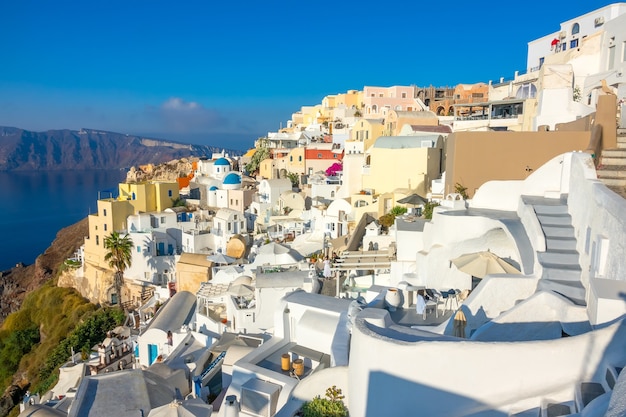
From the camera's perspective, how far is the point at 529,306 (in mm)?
7090

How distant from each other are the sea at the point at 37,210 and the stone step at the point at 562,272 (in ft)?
123

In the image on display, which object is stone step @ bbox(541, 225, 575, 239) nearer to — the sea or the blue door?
the blue door

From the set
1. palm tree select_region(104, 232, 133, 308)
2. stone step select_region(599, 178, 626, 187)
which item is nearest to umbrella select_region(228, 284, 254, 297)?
stone step select_region(599, 178, 626, 187)

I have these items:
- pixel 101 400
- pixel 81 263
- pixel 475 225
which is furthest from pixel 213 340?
Result: pixel 81 263

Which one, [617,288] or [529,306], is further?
[529,306]

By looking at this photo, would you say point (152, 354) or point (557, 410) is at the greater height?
point (557, 410)

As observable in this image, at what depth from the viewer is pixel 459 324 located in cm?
773

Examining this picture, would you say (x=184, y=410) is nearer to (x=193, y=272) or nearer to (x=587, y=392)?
(x=587, y=392)

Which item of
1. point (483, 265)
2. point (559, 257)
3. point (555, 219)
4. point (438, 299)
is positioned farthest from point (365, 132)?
point (559, 257)

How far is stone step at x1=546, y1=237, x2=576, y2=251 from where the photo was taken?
28.9 ft

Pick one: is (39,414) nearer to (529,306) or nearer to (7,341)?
(529,306)

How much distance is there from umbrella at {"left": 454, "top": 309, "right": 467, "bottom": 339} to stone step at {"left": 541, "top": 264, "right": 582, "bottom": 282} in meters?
1.75

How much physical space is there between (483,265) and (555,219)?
1759mm

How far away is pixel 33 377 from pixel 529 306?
1208 inches
